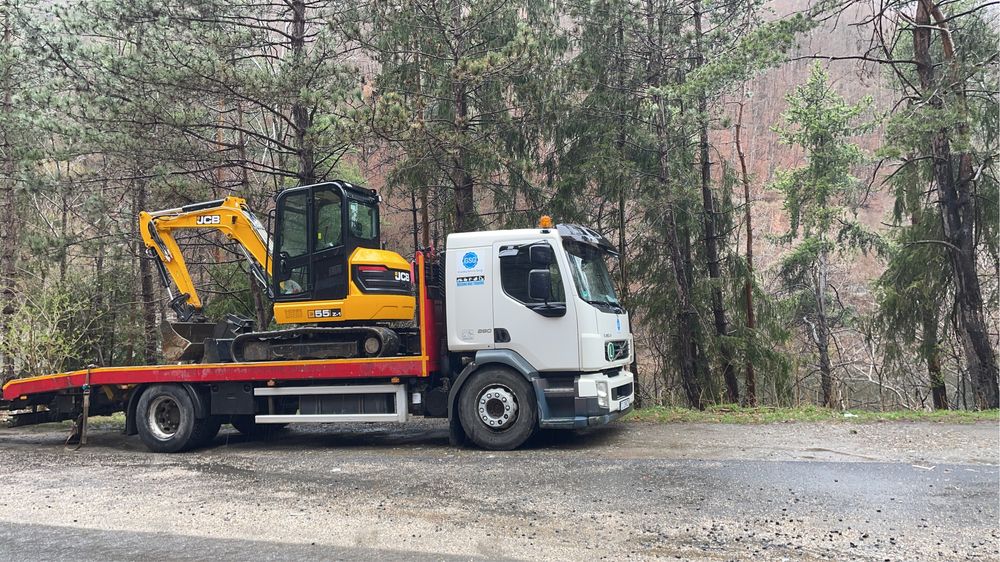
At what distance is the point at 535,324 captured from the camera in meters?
7.96

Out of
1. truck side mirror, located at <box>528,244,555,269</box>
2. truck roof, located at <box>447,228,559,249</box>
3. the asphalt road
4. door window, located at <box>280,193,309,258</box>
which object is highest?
door window, located at <box>280,193,309,258</box>

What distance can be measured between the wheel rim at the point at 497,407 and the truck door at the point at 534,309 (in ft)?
1.62

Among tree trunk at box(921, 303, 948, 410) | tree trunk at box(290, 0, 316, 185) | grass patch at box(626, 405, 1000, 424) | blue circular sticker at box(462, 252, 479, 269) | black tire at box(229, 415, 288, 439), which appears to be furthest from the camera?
tree trunk at box(921, 303, 948, 410)

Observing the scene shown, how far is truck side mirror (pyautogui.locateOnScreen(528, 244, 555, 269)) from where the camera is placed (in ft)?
25.7

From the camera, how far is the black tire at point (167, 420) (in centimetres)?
898

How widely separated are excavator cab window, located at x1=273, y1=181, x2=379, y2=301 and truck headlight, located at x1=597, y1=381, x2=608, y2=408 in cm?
323

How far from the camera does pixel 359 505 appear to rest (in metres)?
5.78

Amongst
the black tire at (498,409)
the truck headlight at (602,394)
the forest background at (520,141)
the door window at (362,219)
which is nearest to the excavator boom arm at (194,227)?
the door window at (362,219)

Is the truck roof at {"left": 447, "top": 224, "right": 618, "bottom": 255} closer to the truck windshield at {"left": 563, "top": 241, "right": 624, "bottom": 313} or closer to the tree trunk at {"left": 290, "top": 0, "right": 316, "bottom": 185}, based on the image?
the truck windshield at {"left": 563, "top": 241, "right": 624, "bottom": 313}

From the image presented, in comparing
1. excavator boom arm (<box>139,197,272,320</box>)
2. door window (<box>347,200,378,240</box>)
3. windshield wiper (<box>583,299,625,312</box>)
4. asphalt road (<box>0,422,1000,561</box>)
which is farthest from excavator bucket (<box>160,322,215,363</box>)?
windshield wiper (<box>583,299,625,312</box>)

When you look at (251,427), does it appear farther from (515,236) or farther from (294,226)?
(515,236)

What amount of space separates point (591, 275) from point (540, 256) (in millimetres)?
923

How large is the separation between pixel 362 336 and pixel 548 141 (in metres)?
7.76

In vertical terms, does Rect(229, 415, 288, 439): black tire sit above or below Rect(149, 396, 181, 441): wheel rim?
below
